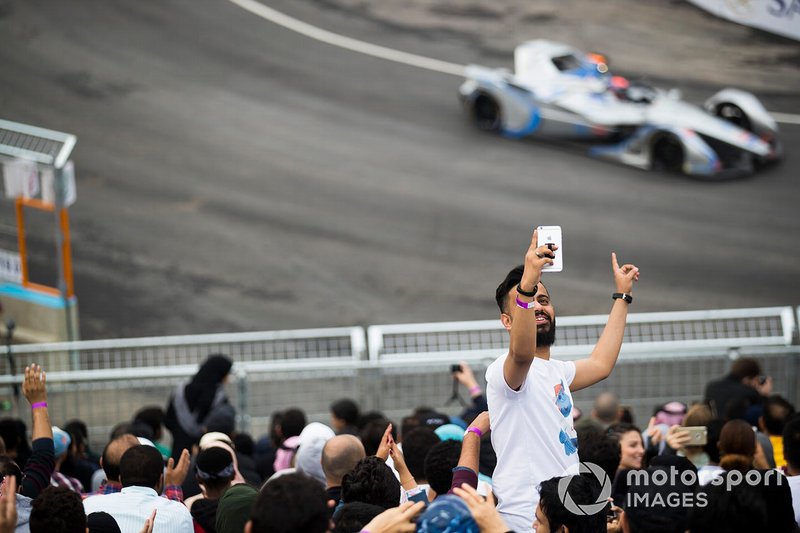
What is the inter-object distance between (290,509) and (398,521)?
37cm

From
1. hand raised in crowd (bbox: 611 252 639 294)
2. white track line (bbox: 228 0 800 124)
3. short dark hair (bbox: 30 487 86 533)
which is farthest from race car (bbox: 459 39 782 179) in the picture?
short dark hair (bbox: 30 487 86 533)

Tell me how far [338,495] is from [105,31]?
1086 cm

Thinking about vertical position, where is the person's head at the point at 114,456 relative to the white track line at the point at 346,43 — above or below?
below

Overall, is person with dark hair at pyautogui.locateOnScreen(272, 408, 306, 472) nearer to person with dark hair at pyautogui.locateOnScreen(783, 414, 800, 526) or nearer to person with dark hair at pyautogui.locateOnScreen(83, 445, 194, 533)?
person with dark hair at pyautogui.locateOnScreen(83, 445, 194, 533)

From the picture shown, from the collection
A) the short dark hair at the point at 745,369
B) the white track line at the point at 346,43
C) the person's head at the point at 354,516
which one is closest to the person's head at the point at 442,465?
the person's head at the point at 354,516

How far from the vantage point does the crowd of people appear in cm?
322

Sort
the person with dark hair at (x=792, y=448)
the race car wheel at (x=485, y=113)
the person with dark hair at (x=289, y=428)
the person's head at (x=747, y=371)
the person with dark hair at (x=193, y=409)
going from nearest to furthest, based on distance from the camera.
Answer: the person with dark hair at (x=792, y=448)
the person with dark hair at (x=289, y=428)
the person with dark hair at (x=193, y=409)
the person's head at (x=747, y=371)
the race car wheel at (x=485, y=113)

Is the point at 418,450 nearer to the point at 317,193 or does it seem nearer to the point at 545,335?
the point at 545,335

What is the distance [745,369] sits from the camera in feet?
27.1

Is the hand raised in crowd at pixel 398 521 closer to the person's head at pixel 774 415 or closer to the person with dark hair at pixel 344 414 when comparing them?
the person's head at pixel 774 415

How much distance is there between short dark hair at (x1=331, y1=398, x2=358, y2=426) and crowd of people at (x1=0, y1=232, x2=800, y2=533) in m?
1.31

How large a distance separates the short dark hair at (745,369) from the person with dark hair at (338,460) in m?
4.45

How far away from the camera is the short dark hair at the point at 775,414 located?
6.34 metres

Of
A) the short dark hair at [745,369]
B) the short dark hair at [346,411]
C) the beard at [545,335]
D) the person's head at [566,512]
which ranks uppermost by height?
the short dark hair at [745,369]
